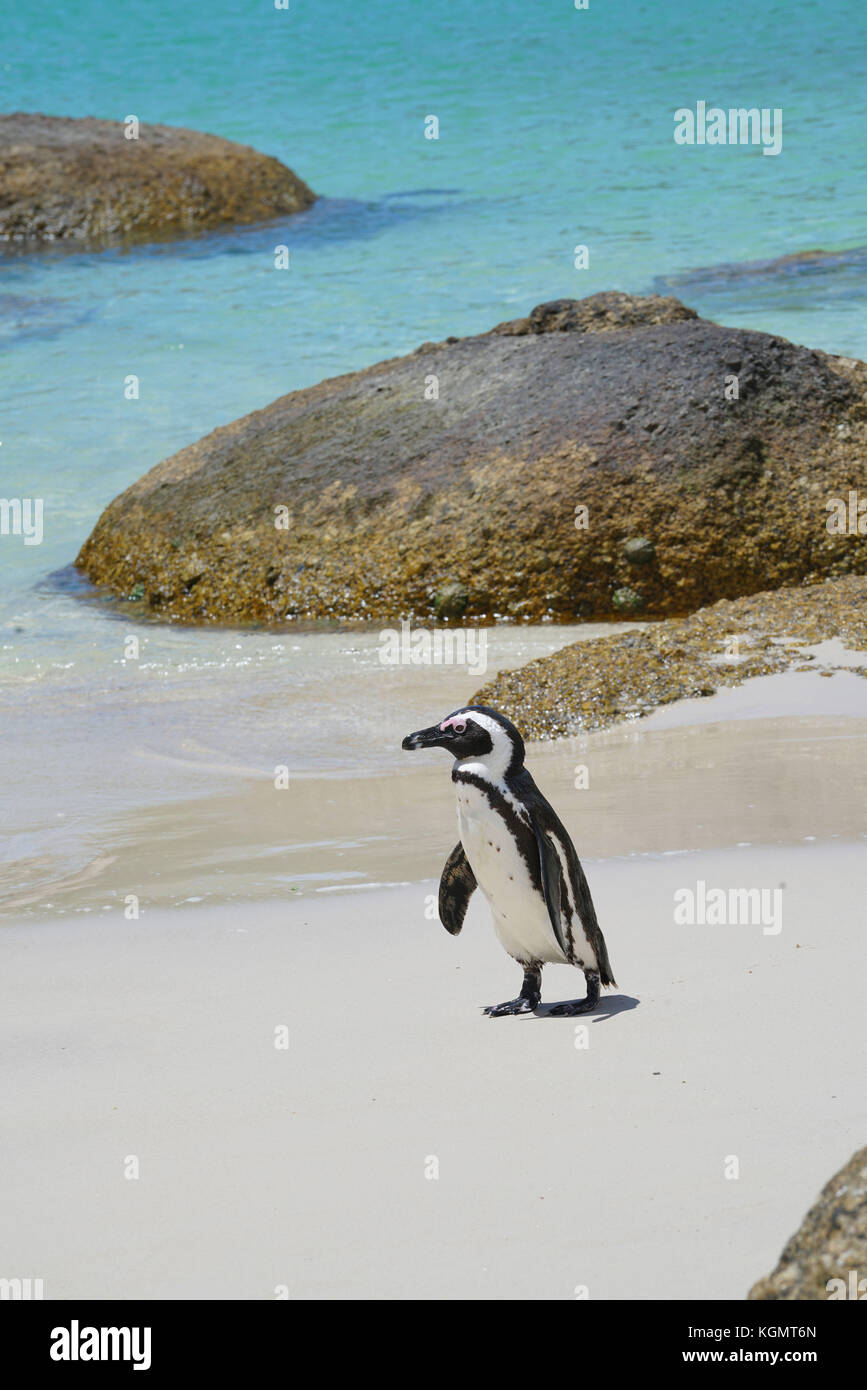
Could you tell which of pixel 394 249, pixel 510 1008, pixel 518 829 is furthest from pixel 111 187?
pixel 510 1008

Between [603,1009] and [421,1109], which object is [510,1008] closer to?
[603,1009]

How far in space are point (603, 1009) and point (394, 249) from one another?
20.8 m

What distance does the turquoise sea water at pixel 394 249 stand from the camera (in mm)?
13180

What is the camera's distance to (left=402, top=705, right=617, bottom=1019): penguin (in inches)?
141

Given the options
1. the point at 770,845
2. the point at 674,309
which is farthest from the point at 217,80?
the point at 770,845

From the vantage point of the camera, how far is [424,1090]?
3150 millimetres

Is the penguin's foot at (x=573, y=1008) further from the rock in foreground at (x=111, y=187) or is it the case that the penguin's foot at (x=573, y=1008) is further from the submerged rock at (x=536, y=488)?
the rock in foreground at (x=111, y=187)

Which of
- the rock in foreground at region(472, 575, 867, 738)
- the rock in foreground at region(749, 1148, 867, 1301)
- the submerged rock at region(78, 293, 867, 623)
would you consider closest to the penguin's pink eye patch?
the rock in foreground at region(749, 1148, 867, 1301)

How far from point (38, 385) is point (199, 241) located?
26.0 feet

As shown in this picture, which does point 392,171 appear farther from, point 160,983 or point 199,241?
point 160,983

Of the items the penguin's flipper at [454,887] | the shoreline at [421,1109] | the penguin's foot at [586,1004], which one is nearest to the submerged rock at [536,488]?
the shoreline at [421,1109]

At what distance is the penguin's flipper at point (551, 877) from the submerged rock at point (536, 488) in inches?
202

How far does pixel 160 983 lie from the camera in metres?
3.96
